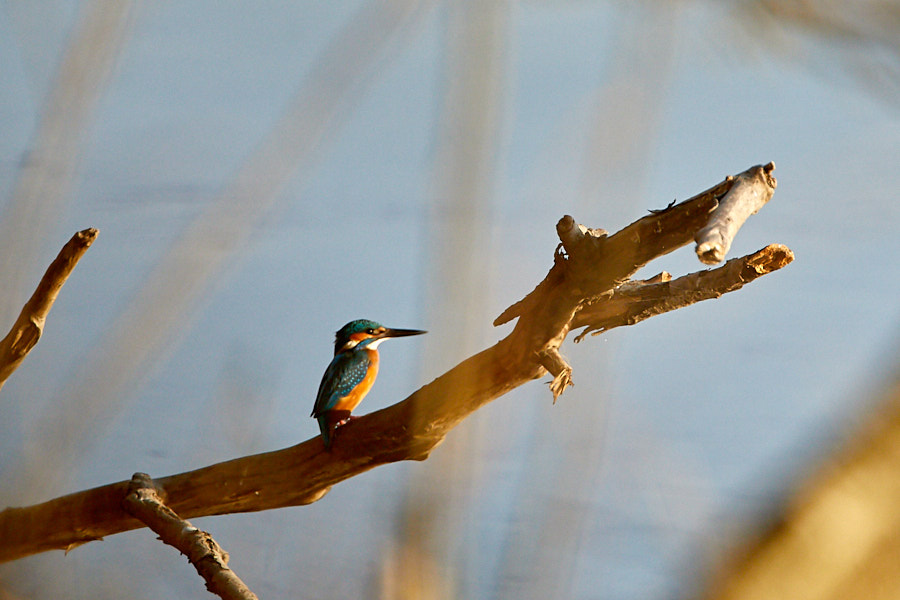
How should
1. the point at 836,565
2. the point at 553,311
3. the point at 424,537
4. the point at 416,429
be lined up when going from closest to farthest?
the point at 836,565 < the point at 424,537 < the point at 553,311 < the point at 416,429

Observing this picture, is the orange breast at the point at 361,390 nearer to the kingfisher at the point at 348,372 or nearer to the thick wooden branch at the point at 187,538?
the kingfisher at the point at 348,372

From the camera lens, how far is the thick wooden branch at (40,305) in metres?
1.91

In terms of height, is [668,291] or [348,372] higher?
[348,372]

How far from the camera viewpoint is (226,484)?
2305 millimetres

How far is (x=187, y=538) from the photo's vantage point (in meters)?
1.92

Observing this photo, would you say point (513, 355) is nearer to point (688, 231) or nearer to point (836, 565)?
point (688, 231)

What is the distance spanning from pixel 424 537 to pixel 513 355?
4.22ft

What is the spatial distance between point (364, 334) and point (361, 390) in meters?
0.38

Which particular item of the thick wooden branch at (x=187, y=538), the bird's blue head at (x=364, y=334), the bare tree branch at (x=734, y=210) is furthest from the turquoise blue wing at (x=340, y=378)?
the bare tree branch at (x=734, y=210)

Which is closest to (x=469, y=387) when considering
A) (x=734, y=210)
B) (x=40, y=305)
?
(x=734, y=210)

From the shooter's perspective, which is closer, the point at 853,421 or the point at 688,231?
the point at 853,421

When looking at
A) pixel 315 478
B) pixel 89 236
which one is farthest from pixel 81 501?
pixel 89 236

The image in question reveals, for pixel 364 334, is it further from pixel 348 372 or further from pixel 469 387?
pixel 469 387

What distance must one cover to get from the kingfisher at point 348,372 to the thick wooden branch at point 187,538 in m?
0.42
